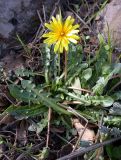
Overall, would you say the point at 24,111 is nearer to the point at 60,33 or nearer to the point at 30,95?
the point at 30,95

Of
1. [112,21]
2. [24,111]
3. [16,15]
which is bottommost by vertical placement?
[24,111]

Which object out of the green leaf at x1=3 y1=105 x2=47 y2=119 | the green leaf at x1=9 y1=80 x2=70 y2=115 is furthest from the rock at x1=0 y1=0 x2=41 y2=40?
the green leaf at x1=3 y1=105 x2=47 y2=119

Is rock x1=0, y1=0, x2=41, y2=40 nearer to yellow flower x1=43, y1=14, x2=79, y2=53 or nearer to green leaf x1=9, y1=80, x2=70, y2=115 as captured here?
green leaf x1=9, y1=80, x2=70, y2=115

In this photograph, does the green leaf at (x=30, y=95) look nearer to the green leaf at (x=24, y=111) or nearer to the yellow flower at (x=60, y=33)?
the green leaf at (x=24, y=111)

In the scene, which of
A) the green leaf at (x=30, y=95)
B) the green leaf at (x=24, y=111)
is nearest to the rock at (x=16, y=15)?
the green leaf at (x=30, y=95)

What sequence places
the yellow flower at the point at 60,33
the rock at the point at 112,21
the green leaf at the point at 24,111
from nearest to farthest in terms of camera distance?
the yellow flower at the point at 60,33 → the green leaf at the point at 24,111 → the rock at the point at 112,21

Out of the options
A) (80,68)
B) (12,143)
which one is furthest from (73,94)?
(12,143)

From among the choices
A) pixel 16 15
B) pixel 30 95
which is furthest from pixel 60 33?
pixel 16 15

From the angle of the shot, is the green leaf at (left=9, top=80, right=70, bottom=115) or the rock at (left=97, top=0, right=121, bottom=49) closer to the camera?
the green leaf at (left=9, top=80, right=70, bottom=115)

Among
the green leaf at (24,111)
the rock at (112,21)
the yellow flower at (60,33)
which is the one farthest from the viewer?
the rock at (112,21)
